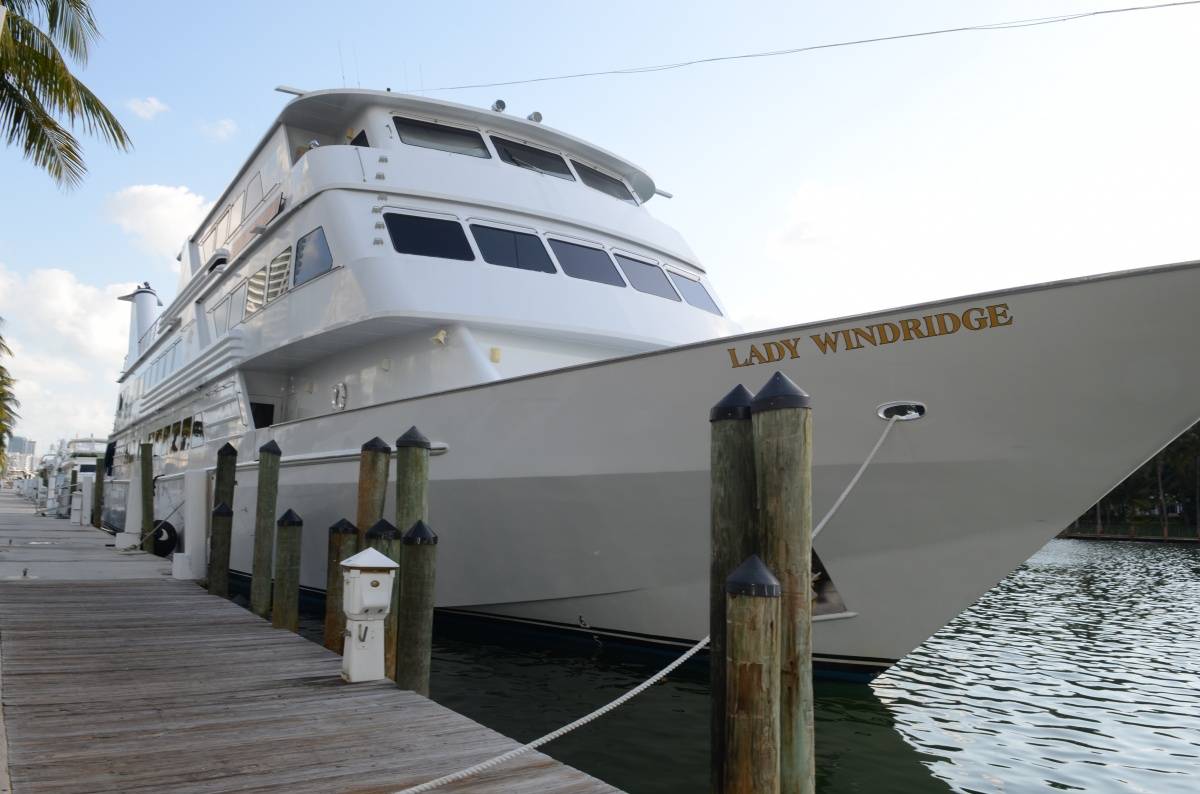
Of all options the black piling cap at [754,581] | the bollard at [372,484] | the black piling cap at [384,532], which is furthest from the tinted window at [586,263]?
the black piling cap at [754,581]

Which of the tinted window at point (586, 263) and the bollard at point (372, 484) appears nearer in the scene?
the bollard at point (372, 484)

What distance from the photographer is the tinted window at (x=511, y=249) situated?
325 inches

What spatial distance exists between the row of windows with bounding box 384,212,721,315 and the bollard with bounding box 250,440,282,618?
2335 millimetres

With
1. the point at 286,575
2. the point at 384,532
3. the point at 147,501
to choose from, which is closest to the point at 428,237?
the point at 286,575

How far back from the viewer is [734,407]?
3119 mm

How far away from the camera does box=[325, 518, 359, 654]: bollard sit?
5773 millimetres

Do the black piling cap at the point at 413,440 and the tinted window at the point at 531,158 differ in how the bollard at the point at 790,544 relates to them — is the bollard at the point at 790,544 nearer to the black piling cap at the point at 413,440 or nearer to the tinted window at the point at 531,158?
the black piling cap at the point at 413,440

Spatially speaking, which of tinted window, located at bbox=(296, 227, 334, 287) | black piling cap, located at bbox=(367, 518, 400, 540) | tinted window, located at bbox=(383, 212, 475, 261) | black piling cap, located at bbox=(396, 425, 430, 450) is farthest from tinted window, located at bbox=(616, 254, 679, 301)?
black piling cap, located at bbox=(367, 518, 400, 540)

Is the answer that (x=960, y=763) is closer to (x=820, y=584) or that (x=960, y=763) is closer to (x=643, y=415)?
(x=820, y=584)

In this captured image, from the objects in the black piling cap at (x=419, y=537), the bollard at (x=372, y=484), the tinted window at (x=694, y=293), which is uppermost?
the tinted window at (x=694, y=293)

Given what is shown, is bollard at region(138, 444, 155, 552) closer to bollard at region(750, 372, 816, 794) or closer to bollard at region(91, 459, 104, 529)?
Answer: bollard at region(91, 459, 104, 529)

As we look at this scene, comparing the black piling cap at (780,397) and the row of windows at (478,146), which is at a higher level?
the row of windows at (478,146)

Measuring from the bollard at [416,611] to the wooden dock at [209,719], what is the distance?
6.8 inches

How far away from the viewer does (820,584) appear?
18.0 ft
